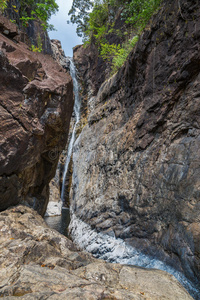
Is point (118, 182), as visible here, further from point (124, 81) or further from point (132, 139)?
point (124, 81)

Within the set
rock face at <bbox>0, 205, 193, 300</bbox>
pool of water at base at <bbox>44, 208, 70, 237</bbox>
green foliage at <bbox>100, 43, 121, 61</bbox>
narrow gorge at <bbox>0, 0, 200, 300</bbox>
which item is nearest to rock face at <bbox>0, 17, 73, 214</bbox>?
narrow gorge at <bbox>0, 0, 200, 300</bbox>

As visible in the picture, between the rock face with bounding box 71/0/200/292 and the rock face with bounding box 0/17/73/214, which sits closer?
the rock face with bounding box 71/0/200/292

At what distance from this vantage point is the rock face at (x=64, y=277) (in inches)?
103

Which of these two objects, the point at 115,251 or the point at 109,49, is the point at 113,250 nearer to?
the point at 115,251

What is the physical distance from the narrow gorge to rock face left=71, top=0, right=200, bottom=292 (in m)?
0.03

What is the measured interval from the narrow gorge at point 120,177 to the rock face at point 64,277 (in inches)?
0.8

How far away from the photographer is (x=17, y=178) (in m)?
6.95

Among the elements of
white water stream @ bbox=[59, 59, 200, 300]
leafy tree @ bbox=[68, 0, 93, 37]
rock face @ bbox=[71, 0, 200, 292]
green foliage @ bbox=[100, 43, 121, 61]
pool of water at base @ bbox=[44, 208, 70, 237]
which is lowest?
pool of water at base @ bbox=[44, 208, 70, 237]

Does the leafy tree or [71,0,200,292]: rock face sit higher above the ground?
the leafy tree

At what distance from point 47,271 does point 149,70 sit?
746cm

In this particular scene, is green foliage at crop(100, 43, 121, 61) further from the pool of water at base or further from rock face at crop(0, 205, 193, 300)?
the pool of water at base

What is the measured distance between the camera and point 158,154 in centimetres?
597

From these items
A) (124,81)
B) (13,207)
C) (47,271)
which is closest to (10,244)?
(47,271)

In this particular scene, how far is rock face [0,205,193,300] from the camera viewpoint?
262 centimetres
